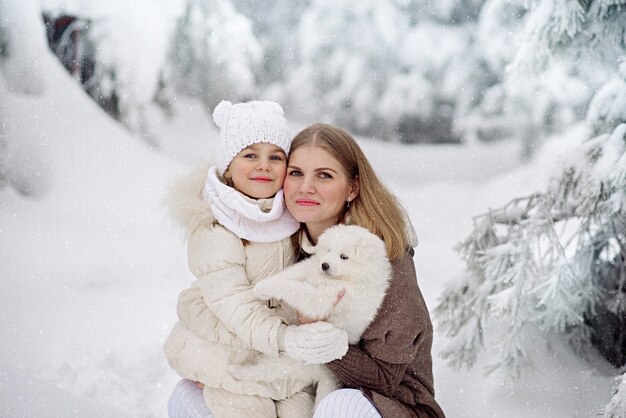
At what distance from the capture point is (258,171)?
1906 mm

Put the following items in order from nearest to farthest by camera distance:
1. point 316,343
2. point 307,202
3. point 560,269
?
point 316,343
point 307,202
point 560,269

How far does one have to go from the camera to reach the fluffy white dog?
167 cm

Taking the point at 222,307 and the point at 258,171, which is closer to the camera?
the point at 222,307

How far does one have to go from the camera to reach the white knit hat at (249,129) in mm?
1884

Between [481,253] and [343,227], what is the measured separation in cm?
162

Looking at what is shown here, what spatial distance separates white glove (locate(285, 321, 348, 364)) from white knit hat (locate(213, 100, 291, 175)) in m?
0.59

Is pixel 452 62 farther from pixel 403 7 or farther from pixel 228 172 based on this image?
pixel 228 172

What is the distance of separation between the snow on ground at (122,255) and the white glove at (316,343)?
1.76 meters

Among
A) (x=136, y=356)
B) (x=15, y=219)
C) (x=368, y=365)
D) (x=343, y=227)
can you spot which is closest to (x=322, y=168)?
(x=343, y=227)

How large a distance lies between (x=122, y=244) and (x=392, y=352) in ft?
12.0

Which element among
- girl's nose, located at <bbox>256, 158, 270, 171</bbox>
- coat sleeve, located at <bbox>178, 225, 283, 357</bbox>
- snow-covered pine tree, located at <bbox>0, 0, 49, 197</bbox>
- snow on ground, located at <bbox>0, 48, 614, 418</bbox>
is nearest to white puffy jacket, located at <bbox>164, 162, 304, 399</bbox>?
coat sleeve, located at <bbox>178, 225, 283, 357</bbox>

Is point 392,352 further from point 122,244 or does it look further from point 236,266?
point 122,244

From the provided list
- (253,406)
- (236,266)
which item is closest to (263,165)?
(236,266)

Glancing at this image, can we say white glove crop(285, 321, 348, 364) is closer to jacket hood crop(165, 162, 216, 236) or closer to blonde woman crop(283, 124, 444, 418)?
blonde woman crop(283, 124, 444, 418)
